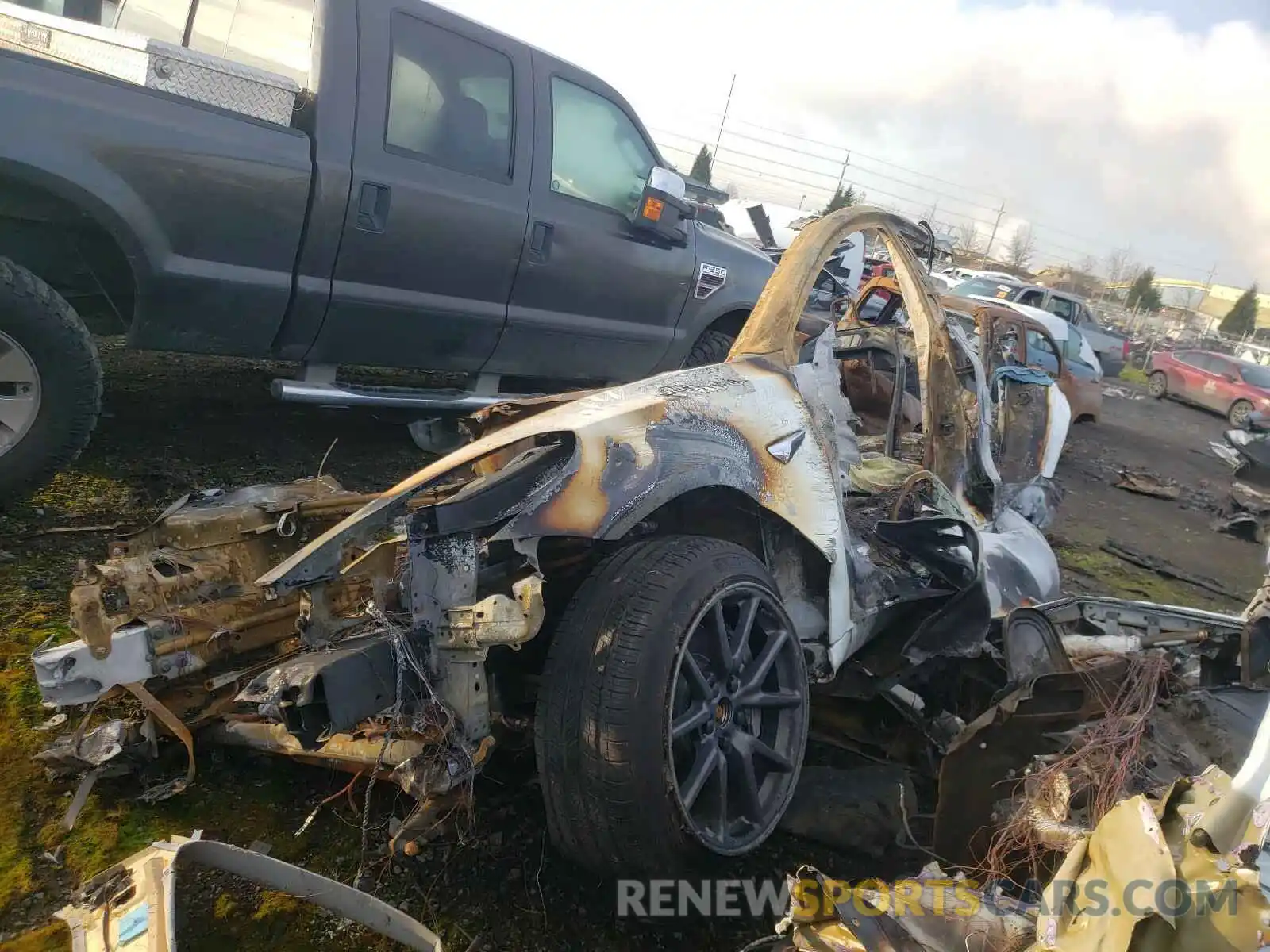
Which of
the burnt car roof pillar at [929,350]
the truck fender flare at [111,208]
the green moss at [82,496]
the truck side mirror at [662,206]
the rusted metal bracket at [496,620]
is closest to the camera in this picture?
the rusted metal bracket at [496,620]

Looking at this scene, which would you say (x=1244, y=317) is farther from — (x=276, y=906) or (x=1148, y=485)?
(x=276, y=906)

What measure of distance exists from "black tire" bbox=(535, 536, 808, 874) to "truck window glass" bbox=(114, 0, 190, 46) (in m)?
4.10

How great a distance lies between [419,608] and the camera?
178 cm

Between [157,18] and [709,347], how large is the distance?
3663 mm

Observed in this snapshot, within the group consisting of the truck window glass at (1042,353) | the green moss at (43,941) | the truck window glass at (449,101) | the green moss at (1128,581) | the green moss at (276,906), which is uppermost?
the truck window glass at (449,101)

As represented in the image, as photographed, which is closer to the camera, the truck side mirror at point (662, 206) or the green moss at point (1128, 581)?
the truck side mirror at point (662, 206)

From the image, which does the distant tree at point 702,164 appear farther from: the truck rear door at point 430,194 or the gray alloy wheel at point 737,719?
the gray alloy wheel at point 737,719

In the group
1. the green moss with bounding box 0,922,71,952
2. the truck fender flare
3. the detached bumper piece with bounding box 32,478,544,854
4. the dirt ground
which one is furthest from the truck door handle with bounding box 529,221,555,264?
the green moss with bounding box 0,922,71,952

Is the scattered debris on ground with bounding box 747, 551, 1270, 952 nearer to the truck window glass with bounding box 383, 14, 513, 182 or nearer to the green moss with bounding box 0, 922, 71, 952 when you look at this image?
the green moss with bounding box 0, 922, 71, 952

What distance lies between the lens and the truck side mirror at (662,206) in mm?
4629

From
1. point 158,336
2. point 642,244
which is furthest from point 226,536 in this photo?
point 642,244

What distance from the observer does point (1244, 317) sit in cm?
4294
